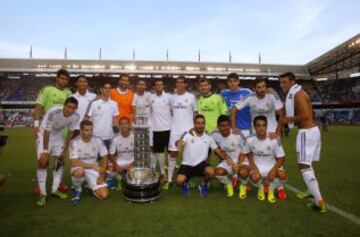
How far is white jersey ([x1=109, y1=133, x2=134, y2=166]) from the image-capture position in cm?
675

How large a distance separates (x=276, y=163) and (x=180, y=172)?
1.82 metres

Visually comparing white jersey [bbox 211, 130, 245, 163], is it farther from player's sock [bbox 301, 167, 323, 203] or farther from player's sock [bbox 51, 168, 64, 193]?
player's sock [bbox 51, 168, 64, 193]

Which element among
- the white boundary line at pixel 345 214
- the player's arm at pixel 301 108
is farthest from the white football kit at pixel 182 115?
the white boundary line at pixel 345 214

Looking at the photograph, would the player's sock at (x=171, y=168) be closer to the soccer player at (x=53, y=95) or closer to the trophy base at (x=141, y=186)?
the trophy base at (x=141, y=186)

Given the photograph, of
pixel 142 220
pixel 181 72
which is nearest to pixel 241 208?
pixel 142 220

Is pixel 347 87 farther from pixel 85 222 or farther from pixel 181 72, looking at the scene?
pixel 85 222

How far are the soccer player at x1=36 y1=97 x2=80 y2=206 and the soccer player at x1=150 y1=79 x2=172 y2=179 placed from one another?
1.83 metres

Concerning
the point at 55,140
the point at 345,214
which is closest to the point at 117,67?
the point at 55,140

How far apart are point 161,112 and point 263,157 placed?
2543 mm

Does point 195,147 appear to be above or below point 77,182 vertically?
above

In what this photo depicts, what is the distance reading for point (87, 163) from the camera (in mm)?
5914

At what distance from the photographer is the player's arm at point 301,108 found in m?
5.00

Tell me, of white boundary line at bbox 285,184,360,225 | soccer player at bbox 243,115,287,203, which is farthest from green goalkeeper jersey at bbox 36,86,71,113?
white boundary line at bbox 285,184,360,225

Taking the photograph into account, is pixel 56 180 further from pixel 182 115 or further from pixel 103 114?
pixel 182 115
